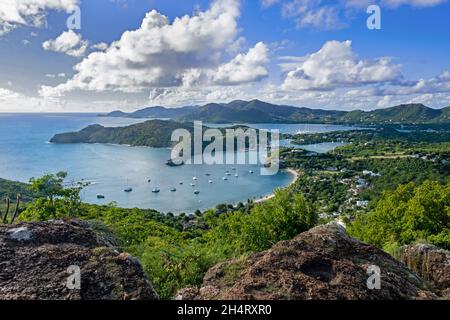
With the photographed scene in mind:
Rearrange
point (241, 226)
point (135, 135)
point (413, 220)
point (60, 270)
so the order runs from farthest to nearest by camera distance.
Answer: point (135, 135), point (413, 220), point (241, 226), point (60, 270)

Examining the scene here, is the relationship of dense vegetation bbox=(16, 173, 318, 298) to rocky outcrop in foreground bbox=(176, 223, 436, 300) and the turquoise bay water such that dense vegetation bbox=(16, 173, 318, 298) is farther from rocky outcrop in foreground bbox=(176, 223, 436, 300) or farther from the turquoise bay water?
the turquoise bay water

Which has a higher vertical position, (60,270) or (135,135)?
(60,270)

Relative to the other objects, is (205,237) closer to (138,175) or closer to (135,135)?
Result: (138,175)

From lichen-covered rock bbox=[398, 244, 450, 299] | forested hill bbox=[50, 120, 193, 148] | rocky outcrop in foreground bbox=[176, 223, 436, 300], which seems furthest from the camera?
forested hill bbox=[50, 120, 193, 148]

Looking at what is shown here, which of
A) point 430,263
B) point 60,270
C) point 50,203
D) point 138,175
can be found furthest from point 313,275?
point 138,175

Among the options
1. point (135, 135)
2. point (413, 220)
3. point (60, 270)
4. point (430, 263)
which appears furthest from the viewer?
point (135, 135)

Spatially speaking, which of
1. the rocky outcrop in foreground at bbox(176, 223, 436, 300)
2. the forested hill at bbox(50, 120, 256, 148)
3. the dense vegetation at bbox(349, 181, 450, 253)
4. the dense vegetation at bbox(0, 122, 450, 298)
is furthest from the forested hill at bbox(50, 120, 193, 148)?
the rocky outcrop in foreground at bbox(176, 223, 436, 300)
